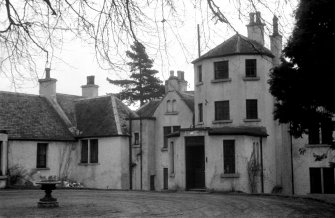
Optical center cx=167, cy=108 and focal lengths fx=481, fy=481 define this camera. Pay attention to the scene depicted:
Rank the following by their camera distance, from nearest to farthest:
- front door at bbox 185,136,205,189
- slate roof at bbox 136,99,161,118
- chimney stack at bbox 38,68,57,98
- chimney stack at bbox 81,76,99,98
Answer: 1. front door at bbox 185,136,205,189
2. slate roof at bbox 136,99,161,118
3. chimney stack at bbox 38,68,57,98
4. chimney stack at bbox 81,76,99,98

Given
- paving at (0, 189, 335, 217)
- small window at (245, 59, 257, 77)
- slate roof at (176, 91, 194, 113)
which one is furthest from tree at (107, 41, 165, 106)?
paving at (0, 189, 335, 217)

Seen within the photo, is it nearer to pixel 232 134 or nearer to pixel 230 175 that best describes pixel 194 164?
pixel 230 175

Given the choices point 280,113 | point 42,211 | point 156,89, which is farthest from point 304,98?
point 156,89

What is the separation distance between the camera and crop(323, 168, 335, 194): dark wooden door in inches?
1297

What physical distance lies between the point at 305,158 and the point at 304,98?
15825 mm

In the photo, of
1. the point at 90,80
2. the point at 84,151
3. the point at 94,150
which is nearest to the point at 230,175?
the point at 94,150

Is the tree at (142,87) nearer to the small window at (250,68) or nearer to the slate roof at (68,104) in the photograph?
the slate roof at (68,104)

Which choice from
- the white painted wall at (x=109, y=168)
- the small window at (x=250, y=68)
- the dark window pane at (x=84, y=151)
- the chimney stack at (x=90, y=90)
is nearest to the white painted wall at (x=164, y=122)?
the white painted wall at (x=109, y=168)

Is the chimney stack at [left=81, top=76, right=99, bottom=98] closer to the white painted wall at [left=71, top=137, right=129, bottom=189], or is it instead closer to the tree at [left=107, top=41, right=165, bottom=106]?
the white painted wall at [left=71, top=137, right=129, bottom=189]

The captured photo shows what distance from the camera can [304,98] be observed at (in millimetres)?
19469

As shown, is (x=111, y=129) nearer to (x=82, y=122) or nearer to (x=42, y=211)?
(x=82, y=122)

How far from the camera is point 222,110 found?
34.4 m

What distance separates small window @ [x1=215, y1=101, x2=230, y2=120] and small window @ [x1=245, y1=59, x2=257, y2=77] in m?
2.56

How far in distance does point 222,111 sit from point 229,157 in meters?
4.41
